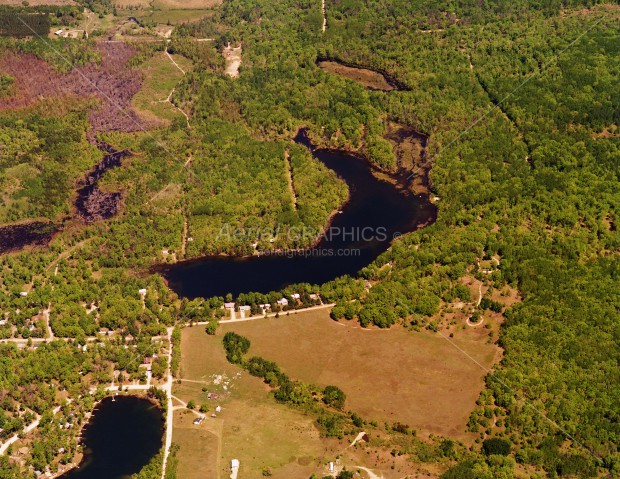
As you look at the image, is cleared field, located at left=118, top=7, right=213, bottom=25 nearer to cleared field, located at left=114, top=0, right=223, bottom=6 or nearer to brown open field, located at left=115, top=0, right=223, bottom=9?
cleared field, located at left=114, top=0, right=223, bottom=6

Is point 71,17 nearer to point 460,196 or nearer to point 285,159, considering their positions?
point 285,159

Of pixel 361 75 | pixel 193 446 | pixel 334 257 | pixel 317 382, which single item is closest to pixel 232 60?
pixel 361 75

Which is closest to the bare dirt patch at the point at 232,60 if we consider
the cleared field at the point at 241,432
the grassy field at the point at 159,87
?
the grassy field at the point at 159,87

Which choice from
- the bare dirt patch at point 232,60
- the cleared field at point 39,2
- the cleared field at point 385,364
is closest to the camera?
the cleared field at point 385,364

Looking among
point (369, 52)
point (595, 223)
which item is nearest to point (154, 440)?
point (595, 223)

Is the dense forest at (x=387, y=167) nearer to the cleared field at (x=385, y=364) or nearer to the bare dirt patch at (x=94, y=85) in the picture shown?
the bare dirt patch at (x=94, y=85)

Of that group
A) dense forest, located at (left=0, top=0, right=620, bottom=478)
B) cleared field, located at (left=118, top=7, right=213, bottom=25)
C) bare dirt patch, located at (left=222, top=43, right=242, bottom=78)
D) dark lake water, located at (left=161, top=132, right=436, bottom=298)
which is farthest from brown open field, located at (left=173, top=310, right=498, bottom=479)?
cleared field, located at (left=118, top=7, right=213, bottom=25)

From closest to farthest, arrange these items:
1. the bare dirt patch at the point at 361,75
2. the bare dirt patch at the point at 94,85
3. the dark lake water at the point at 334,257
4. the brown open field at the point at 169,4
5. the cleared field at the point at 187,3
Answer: the dark lake water at the point at 334,257 → the bare dirt patch at the point at 94,85 → the bare dirt patch at the point at 361,75 → the brown open field at the point at 169,4 → the cleared field at the point at 187,3
